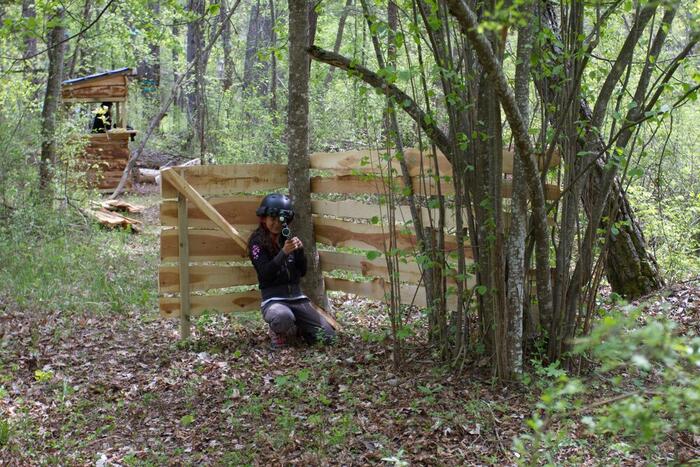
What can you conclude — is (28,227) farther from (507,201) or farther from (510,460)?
(510,460)

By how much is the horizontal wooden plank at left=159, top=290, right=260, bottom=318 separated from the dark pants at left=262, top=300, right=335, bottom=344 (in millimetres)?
463

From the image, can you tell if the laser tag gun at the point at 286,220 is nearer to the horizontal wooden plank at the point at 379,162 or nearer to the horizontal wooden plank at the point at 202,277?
the horizontal wooden plank at the point at 379,162

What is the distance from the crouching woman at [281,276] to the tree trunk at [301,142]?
0.61ft

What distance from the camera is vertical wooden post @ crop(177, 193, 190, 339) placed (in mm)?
6859

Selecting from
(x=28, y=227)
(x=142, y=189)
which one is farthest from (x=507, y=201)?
(x=142, y=189)

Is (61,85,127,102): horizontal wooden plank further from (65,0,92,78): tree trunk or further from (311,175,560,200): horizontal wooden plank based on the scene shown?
(311,175,560,200): horizontal wooden plank

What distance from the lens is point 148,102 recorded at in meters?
27.8

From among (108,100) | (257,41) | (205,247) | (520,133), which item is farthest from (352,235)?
(257,41)

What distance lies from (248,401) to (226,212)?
89.8 inches

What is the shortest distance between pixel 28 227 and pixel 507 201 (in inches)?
317

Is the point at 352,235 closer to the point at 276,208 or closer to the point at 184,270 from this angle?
the point at 276,208

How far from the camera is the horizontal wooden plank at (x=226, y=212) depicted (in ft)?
22.7

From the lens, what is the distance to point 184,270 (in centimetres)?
693

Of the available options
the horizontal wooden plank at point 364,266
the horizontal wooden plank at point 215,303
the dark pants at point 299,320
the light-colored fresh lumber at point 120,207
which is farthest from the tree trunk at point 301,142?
the light-colored fresh lumber at point 120,207
